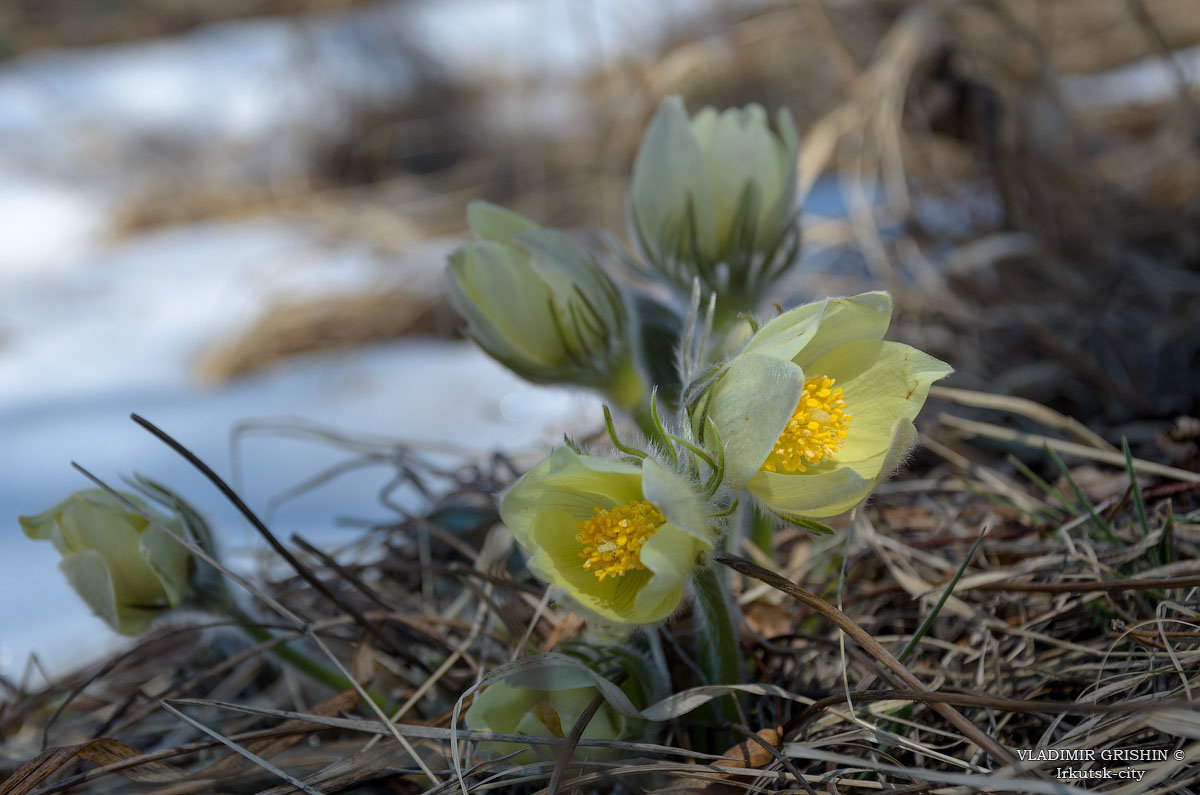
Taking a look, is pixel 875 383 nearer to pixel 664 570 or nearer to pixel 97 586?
pixel 664 570

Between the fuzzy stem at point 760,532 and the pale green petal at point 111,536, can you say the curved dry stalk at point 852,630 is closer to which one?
the fuzzy stem at point 760,532

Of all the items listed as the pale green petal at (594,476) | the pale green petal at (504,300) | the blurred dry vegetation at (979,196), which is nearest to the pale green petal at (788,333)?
the pale green petal at (594,476)

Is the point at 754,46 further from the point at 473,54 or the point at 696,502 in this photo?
the point at 696,502

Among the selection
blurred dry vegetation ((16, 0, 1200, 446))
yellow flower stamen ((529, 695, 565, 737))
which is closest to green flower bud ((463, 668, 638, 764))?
yellow flower stamen ((529, 695, 565, 737))

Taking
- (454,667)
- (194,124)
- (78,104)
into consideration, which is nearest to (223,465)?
(454,667)

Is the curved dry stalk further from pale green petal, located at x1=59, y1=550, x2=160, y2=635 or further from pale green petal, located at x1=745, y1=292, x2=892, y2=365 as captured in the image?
pale green petal, located at x1=59, y1=550, x2=160, y2=635
